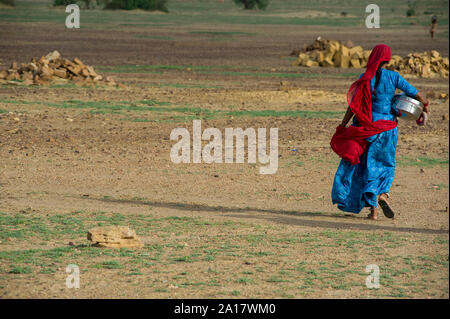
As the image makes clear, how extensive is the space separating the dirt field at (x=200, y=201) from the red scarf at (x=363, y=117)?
730mm

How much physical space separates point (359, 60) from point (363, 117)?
21.7 m

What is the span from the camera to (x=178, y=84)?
21953mm

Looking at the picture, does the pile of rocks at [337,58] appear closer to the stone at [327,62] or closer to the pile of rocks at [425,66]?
the stone at [327,62]

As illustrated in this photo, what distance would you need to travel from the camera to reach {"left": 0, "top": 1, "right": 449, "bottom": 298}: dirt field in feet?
20.0

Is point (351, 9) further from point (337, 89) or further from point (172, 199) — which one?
point (172, 199)

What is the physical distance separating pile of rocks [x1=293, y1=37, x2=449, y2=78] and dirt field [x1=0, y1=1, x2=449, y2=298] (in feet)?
10.4

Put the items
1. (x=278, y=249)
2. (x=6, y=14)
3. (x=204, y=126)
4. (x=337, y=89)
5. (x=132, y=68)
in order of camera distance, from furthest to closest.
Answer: (x=6, y=14) → (x=132, y=68) → (x=337, y=89) → (x=204, y=126) → (x=278, y=249)

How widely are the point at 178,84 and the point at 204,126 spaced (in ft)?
23.8

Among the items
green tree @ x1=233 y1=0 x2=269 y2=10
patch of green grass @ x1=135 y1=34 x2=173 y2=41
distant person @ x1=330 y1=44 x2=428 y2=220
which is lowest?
patch of green grass @ x1=135 y1=34 x2=173 y2=41

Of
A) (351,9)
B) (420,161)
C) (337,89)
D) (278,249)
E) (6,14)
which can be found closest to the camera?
(278,249)

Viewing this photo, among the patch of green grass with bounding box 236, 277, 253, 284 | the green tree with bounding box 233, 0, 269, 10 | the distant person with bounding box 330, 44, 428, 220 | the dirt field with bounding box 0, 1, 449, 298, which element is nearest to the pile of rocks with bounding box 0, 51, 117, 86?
the dirt field with bounding box 0, 1, 449, 298

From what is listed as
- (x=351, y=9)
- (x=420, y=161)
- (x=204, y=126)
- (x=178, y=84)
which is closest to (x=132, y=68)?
(x=178, y=84)

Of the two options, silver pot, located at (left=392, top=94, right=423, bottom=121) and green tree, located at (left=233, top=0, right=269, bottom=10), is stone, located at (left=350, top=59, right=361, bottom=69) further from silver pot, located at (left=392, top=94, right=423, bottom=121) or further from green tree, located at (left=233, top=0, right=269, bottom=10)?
green tree, located at (left=233, top=0, right=269, bottom=10)

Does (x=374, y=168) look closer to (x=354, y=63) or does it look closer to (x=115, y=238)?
(x=115, y=238)
